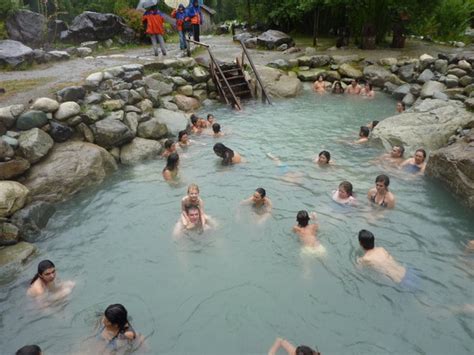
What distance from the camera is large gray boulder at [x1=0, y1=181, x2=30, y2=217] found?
282 inches

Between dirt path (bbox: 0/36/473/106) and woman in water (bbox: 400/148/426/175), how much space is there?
9265 mm

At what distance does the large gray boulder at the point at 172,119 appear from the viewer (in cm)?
1195

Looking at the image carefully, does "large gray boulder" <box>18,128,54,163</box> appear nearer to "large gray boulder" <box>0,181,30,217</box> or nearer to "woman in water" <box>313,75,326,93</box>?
"large gray boulder" <box>0,181,30,217</box>

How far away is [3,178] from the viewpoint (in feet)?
26.0

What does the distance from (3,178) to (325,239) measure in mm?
6515

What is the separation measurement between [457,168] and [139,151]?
7.47m

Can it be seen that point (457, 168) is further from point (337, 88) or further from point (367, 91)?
point (337, 88)

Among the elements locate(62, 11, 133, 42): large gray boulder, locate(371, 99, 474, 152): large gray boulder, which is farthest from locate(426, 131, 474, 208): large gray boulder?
locate(62, 11, 133, 42): large gray boulder

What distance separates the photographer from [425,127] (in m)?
10.9

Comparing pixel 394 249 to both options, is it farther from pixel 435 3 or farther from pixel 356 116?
pixel 435 3

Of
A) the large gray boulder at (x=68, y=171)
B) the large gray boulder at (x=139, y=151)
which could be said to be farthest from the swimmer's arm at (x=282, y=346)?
the large gray boulder at (x=139, y=151)

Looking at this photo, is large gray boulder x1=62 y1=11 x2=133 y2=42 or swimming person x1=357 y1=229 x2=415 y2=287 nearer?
swimming person x1=357 y1=229 x2=415 y2=287

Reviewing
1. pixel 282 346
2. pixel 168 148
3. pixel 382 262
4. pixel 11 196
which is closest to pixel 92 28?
pixel 168 148

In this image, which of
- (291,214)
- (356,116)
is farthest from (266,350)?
(356,116)
